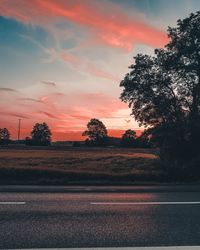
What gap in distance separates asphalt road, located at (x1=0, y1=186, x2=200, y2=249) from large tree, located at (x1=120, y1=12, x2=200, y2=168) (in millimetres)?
14670

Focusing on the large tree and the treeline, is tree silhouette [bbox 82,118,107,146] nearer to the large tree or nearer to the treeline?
the treeline

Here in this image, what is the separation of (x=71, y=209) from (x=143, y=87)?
2054 cm

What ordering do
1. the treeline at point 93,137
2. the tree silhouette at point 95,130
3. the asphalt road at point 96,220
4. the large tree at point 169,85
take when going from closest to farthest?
the asphalt road at point 96,220 → the large tree at point 169,85 → the treeline at point 93,137 → the tree silhouette at point 95,130

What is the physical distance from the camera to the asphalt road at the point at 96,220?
651 cm

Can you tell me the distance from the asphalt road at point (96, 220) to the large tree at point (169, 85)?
1467cm

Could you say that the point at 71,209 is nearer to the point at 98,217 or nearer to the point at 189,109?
the point at 98,217

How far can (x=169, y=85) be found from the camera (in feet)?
93.3

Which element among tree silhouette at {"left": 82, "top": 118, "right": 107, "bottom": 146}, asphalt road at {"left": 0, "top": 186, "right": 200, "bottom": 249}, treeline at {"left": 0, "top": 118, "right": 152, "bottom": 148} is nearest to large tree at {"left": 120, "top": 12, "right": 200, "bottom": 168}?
asphalt road at {"left": 0, "top": 186, "right": 200, "bottom": 249}

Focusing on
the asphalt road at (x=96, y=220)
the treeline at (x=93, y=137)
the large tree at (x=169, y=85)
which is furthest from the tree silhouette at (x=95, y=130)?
the asphalt road at (x=96, y=220)

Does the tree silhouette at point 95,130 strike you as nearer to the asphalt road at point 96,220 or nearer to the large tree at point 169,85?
the large tree at point 169,85

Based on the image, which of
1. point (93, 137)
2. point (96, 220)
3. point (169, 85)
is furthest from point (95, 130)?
point (96, 220)

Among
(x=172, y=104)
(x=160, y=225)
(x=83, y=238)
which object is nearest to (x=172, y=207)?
(x=160, y=225)

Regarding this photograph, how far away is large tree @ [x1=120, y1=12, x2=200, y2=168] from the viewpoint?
26391 millimetres

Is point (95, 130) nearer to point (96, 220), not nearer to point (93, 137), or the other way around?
point (93, 137)
